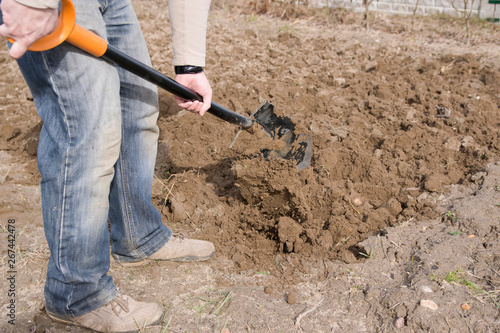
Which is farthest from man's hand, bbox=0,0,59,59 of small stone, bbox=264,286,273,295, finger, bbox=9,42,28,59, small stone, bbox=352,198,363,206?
small stone, bbox=352,198,363,206

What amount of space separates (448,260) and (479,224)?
1.19 feet

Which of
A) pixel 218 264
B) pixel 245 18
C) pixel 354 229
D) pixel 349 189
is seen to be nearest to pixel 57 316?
pixel 218 264

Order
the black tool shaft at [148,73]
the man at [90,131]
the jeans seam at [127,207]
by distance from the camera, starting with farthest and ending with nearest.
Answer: the jeans seam at [127,207] < the black tool shaft at [148,73] < the man at [90,131]

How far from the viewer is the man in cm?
162

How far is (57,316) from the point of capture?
191 cm

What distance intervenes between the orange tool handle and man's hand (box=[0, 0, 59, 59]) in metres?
0.06

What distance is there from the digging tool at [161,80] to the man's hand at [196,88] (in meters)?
0.03

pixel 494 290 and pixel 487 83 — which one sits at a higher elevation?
pixel 487 83

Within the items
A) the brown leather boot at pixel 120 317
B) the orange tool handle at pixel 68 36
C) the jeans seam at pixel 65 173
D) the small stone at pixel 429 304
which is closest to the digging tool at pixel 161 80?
the orange tool handle at pixel 68 36

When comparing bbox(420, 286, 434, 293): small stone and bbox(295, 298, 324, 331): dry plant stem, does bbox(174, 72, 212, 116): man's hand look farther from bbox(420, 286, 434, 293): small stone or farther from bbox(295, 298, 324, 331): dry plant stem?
bbox(420, 286, 434, 293): small stone

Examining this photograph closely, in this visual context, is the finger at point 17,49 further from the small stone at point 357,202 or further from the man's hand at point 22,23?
the small stone at point 357,202

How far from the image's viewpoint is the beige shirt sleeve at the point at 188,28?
1870 mm

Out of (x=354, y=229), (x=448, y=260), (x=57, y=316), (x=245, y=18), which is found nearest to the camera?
(x=57, y=316)

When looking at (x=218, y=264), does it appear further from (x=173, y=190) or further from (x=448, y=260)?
(x=448, y=260)
